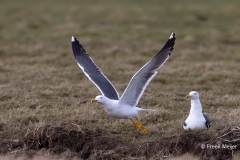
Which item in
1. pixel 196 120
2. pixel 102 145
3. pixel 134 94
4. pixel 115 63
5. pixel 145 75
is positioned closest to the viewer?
pixel 102 145

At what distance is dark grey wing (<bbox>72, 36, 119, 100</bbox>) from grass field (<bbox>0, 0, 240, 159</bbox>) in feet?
1.61

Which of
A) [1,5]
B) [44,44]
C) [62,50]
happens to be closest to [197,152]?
[62,50]

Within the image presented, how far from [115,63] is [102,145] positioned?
6579 millimetres

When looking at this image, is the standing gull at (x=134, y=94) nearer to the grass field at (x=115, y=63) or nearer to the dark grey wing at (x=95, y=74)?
the dark grey wing at (x=95, y=74)

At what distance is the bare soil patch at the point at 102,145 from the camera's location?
22.0 ft

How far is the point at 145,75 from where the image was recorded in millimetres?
7645

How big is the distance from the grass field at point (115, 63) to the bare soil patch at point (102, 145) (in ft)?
1.24

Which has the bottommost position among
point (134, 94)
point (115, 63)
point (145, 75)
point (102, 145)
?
point (102, 145)

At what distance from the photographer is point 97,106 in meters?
9.26

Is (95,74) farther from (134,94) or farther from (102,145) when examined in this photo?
(102,145)

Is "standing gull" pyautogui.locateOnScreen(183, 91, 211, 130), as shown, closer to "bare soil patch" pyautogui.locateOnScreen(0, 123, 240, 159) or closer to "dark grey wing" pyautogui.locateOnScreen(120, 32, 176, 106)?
"bare soil patch" pyautogui.locateOnScreen(0, 123, 240, 159)

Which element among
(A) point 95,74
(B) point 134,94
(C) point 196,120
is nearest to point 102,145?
(B) point 134,94

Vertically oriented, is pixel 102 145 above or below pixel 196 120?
below

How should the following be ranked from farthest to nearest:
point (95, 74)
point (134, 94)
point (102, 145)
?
point (95, 74), point (134, 94), point (102, 145)
